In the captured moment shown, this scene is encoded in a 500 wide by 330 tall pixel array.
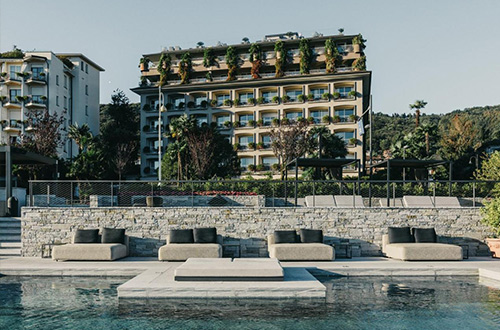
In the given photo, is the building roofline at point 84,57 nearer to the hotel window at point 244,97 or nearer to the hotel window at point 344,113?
the hotel window at point 244,97

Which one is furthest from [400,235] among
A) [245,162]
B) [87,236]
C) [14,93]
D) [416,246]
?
[14,93]

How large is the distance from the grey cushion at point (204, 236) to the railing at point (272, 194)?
5.44 ft

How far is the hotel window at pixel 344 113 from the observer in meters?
53.8

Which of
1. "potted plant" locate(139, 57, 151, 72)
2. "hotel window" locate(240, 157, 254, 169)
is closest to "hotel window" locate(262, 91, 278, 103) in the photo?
"hotel window" locate(240, 157, 254, 169)

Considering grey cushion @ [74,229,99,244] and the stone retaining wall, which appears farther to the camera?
the stone retaining wall

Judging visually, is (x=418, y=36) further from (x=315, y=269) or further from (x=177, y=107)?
(x=177, y=107)

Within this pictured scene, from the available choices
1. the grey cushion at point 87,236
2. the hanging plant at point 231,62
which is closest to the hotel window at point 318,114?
the hanging plant at point 231,62

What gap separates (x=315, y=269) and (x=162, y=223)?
5.68m

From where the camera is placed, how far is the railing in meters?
16.3

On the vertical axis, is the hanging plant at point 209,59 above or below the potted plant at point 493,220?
above

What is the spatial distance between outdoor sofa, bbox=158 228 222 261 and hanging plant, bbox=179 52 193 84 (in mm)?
47590

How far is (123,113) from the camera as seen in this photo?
64.7 meters

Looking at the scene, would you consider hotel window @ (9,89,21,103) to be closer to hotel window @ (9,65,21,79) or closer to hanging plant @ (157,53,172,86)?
hotel window @ (9,65,21,79)

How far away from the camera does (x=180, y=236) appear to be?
47.7 ft
